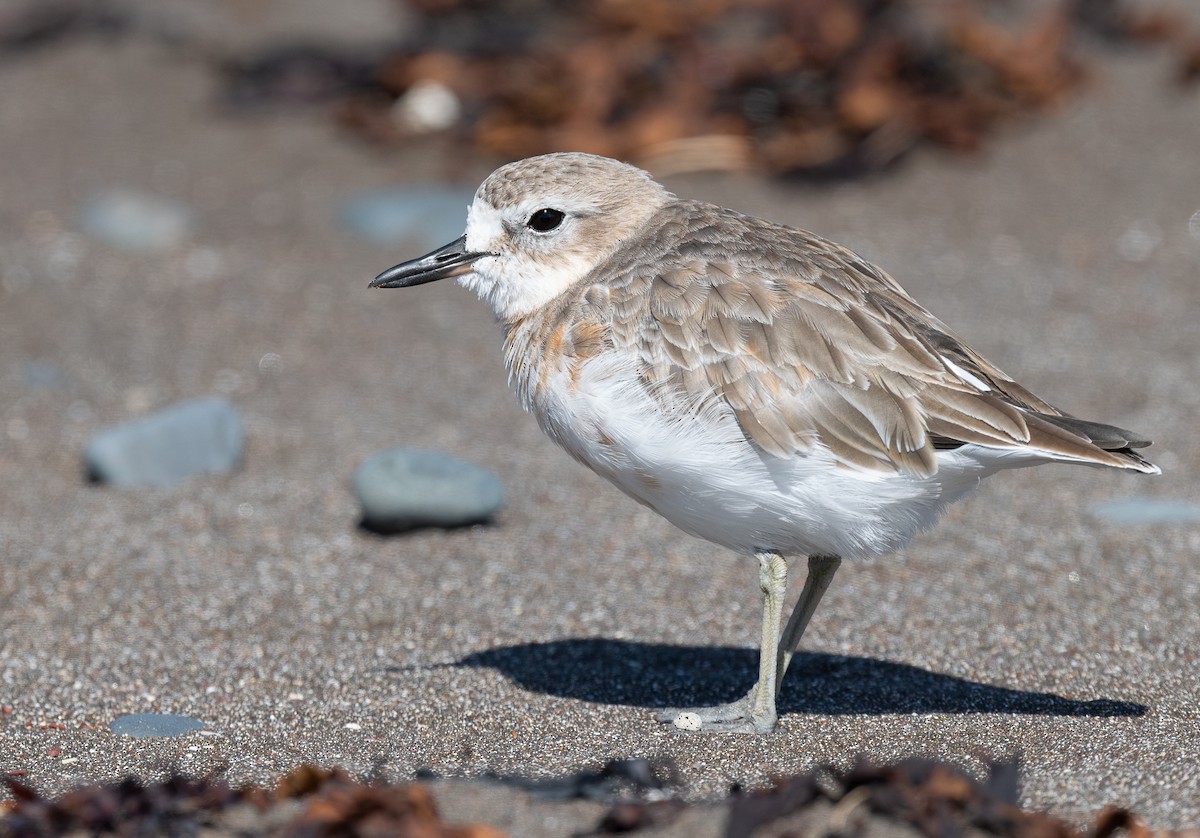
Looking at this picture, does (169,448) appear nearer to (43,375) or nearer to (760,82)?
(43,375)

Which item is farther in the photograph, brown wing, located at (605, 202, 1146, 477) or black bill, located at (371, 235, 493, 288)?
black bill, located at (371, 235, 493, 288)

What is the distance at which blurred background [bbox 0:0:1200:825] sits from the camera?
4.14 metres

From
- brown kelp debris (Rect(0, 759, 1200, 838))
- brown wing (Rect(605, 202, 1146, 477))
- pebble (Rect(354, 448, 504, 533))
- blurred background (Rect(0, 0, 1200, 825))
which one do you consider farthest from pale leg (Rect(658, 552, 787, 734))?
pebble (Rect(354, 448, 504, 533))

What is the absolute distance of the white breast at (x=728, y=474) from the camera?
144 inches

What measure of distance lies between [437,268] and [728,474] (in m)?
1.16

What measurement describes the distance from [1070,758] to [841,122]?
17.6 ft

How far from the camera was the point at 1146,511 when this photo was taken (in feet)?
17.6

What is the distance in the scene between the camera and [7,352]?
22.6ft

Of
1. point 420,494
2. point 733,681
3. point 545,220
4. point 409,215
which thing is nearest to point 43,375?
point 409,215

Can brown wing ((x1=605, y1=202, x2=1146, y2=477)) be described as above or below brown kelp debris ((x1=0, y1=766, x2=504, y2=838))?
above

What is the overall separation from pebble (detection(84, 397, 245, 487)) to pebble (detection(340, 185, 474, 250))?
2.04 m

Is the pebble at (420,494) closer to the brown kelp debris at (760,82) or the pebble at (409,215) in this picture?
the pebble at (409,215)

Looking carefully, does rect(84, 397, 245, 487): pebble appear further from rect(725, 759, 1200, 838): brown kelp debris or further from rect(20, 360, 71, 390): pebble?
rect(725, 759, 1200, 838): brown kelp debris

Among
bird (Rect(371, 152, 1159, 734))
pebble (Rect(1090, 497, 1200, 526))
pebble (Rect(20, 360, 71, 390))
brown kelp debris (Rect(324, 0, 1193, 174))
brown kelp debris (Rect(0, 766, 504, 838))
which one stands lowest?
pebble (Rect(20, 360, 71, 390))
